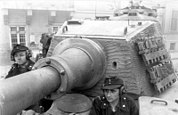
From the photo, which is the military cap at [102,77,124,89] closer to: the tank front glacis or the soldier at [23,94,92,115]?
the soldier at [23,94,92,115]

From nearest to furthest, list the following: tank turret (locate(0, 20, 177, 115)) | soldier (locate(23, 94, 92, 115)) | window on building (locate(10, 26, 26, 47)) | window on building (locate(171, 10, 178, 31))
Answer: tank turret (locate(0, 20, 177, 115)) < soldier (locate(23, 94, 92, 115)) < window on building (locate(10, 26, 26, 47)) < window on building (locate(171, 10, 178, 31))

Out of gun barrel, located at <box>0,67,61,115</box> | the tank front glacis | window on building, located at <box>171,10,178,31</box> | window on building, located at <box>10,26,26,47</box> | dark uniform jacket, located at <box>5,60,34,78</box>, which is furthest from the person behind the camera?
window on building, located at <box>171,10,178,31</box>

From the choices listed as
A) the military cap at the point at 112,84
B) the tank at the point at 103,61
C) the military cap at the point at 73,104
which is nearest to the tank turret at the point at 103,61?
the tank at the point at 103,61

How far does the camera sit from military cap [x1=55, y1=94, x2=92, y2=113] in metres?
2.96

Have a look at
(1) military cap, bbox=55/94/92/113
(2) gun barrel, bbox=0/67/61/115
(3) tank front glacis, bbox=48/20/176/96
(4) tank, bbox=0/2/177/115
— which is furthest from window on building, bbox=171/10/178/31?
(2) gun barrel, bbox=0/67/61/115

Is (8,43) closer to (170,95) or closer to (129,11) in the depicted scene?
(129,11)

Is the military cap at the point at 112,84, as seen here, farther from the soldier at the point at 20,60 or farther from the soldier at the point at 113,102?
the soldier at the point at 20,60

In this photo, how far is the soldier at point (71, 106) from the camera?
294 centimetres

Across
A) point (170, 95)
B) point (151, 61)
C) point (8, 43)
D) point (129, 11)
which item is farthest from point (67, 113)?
point (8, 43)

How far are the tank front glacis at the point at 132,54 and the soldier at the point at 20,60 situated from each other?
51 centimetres

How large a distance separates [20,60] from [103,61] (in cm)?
147

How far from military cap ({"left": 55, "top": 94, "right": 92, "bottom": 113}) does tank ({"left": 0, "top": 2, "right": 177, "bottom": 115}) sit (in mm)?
153

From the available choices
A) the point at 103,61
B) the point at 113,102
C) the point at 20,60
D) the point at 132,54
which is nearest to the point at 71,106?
the point at 113,102

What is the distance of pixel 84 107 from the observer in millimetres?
3014
